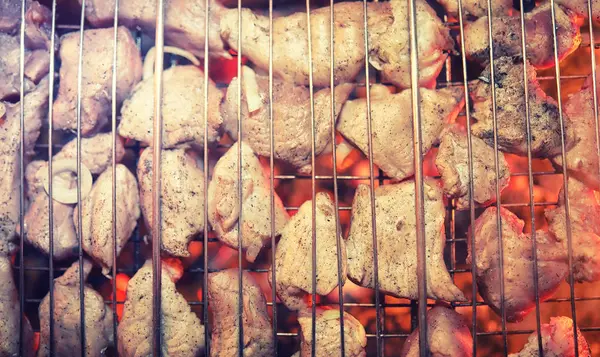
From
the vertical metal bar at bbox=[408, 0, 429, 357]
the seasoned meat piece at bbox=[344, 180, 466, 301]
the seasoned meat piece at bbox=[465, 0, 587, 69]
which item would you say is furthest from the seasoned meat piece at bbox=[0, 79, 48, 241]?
the seasoned meat piece at bbox=[465, 0, 587, 69]

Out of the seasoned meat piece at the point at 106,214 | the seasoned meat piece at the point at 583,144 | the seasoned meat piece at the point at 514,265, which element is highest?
the seasoned meat piece at the point at 583,144

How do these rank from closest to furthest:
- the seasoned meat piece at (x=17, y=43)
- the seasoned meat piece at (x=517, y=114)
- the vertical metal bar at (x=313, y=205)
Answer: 1. the vertical metal bar at (x=313, y=205)
2. the seasoned meat piece at (x=517, y=114)
3. the seasoned meat piece at (x=17, y=43)

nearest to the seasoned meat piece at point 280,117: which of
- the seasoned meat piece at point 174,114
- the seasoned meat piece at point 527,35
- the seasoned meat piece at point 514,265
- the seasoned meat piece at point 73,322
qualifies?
the seasoned meat piece at point 174,114

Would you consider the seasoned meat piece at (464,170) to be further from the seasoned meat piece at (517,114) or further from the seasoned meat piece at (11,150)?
the seasoned meat piece at (11,150)

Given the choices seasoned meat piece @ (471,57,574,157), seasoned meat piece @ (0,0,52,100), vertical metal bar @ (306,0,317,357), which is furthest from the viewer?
seasoned meat piece @ (0,0,52,100)

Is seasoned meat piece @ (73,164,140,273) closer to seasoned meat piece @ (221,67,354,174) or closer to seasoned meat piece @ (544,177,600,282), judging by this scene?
seasoned meat piece @ (221,67,354,174)

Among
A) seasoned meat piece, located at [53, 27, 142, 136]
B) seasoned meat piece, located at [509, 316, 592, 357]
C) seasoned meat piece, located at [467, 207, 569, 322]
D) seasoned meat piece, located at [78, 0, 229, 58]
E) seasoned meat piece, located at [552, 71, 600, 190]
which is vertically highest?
seasoned meat piece, located at [78, 0, 229, 58]
